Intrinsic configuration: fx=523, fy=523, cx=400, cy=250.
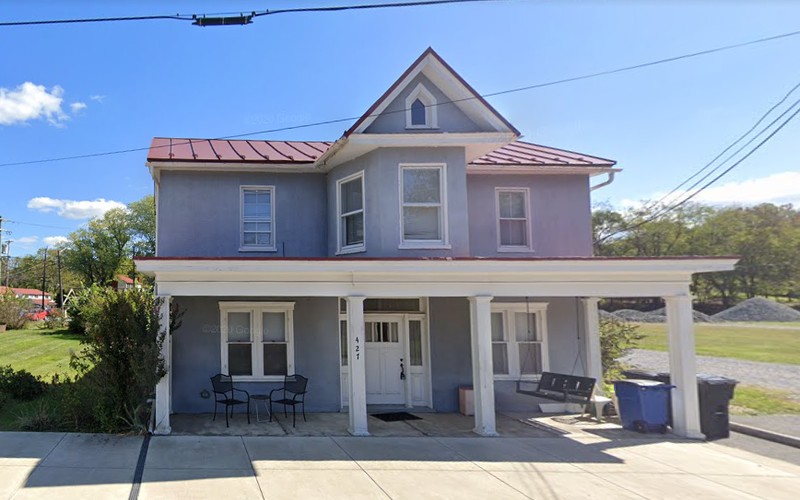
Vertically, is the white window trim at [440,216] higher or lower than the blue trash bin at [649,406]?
higher

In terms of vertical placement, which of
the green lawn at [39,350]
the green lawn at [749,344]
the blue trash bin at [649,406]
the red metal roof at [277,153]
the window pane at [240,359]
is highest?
the red metal roof at [277,153]

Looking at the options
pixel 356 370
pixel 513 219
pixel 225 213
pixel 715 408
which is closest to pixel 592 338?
pixel 715 408

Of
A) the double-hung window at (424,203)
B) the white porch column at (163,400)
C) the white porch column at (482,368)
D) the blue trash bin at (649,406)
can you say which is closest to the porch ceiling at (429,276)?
the white porch column at (482,368)

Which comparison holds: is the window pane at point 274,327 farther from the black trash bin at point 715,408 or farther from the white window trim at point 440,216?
the black trash bin at point 715,408

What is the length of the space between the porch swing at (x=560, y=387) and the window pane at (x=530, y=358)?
174 mm

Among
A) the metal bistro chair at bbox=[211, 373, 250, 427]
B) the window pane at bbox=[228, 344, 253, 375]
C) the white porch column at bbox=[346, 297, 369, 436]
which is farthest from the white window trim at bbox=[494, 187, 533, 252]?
the metal bistro chair at bbox=[211, 373, 250, 427]

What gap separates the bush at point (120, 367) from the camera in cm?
899

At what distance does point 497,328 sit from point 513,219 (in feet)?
9.36

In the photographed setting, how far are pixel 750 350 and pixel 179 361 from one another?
29093mm

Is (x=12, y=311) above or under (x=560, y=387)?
above

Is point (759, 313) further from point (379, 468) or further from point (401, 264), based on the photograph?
point (379, 468)

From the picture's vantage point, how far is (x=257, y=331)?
12539 mm

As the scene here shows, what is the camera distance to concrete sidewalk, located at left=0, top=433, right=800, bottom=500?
6805 mm

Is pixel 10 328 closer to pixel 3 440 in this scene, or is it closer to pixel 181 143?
pixel 181 143
